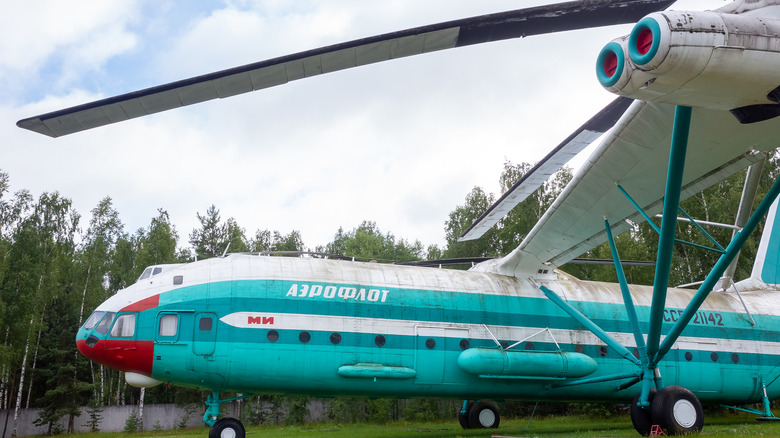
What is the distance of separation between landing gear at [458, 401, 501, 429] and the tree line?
52.0 feet

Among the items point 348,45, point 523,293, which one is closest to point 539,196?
point 523,293

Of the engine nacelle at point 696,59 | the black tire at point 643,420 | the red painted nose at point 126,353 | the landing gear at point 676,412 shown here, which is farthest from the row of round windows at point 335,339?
the engine nacelle at point 696,59

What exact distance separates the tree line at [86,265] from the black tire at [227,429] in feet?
64.8

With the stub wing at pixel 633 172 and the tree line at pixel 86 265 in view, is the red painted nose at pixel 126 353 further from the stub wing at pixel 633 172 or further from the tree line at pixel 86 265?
the tree line at pixel 86 265

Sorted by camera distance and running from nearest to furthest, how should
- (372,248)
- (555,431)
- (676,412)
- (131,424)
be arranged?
1. (676,412)
2. (555,431)
3. (131,424)
4. (372,248)

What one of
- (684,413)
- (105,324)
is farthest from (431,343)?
(105,324)

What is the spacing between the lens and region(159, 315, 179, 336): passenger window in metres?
13.1

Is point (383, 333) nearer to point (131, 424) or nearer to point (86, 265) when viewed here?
point (131, 424)

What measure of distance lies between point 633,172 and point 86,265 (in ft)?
122

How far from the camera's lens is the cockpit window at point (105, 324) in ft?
42.8

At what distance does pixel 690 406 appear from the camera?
1278cm

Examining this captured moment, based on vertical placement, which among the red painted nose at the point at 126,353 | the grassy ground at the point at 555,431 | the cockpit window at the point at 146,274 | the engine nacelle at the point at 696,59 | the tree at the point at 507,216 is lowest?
the grassy ground at the point at 555,431

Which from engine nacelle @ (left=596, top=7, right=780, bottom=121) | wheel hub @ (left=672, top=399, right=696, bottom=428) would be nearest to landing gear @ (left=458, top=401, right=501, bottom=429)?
wheel hub @ (left=672, top=399, right=696, bottom=428)

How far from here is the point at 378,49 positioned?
18.3 feet
